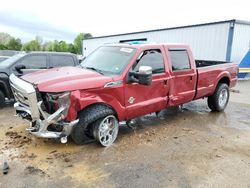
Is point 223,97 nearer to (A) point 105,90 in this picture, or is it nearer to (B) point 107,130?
(B) point 107,130

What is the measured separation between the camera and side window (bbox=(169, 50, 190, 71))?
6047 millimetres

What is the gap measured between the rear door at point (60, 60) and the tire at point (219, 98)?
15.0ft

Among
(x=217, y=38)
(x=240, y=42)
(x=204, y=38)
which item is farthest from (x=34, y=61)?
(x=240, y=42)

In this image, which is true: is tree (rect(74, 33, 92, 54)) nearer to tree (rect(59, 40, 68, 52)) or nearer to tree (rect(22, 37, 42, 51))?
tree (rect(59, 40, 68, 52))

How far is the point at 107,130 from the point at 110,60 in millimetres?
1471

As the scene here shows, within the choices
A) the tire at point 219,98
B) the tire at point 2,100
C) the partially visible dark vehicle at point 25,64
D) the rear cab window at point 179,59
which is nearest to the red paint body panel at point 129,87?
the rear cab window at point 179,59

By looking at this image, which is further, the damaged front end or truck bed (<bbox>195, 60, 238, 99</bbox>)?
truck bed (<bbox>195, 60, 238, 99</bbox>)

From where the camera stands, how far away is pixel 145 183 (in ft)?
12.0

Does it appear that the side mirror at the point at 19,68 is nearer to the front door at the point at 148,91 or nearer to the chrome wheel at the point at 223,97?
the front door at the point at 148,91

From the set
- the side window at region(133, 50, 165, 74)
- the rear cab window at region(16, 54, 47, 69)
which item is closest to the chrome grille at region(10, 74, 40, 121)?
the side window at region(133, 50, 165, 74)

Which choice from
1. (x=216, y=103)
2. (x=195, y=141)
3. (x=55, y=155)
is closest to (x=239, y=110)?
(x=216, y=103)

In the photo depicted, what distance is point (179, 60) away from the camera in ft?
20.6

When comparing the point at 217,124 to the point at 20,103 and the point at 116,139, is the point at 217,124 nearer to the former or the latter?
the point at 116,139

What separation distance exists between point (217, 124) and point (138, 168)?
327 centimetres
